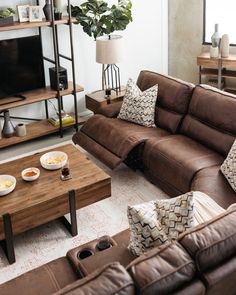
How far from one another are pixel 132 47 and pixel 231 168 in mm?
3110

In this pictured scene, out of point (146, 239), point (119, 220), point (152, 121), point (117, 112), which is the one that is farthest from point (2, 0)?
point (146, 239)

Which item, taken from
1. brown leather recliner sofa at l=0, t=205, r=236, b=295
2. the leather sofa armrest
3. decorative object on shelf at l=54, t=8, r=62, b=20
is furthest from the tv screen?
brown leather recliner sofa at l=0, t=205, r=236, b=295

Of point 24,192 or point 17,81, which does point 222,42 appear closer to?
point 17,81

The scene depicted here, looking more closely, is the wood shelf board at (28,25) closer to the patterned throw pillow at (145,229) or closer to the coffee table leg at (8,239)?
the coffee table leg at (8,239)

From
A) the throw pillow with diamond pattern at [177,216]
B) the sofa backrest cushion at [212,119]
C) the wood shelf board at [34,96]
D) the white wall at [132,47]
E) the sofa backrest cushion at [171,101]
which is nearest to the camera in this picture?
the throw pillow with diamond pattern at [177,216]

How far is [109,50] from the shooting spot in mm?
4898

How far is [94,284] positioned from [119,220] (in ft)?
6.10

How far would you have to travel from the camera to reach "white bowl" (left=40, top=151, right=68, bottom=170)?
3.62 meters

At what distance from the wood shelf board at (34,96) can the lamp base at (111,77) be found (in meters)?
0.52

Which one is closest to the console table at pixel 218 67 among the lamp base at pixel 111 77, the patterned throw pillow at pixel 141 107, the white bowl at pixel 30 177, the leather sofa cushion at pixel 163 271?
the lamp base at pixel 111 77

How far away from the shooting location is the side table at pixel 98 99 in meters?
5.20

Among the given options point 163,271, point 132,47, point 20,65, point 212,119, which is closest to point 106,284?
point 163,271

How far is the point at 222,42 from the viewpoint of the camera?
5516mm

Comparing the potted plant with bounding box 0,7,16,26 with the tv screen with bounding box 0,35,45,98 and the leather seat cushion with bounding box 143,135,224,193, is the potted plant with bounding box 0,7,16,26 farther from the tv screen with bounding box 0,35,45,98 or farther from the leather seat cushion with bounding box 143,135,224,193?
the leather seat cushion with bounding box 143,135,224,193
